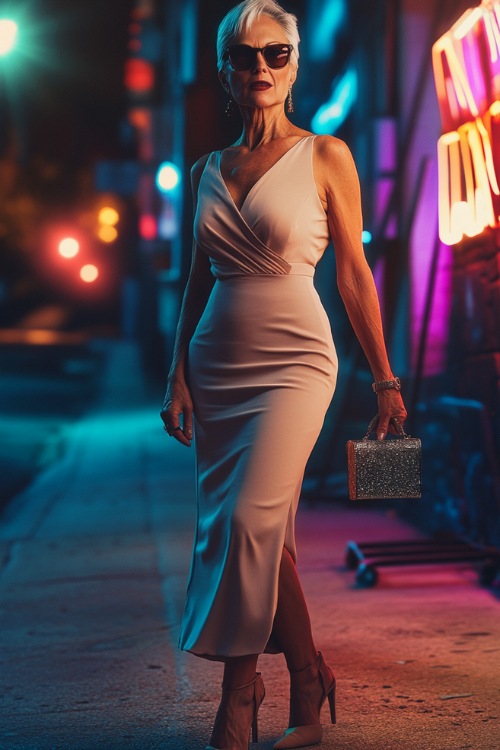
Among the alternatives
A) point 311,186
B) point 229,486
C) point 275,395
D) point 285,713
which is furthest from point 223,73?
Answer: point 285,713

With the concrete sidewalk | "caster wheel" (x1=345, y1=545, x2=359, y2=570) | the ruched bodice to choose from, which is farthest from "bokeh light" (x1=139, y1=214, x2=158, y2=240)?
the ruched bodice

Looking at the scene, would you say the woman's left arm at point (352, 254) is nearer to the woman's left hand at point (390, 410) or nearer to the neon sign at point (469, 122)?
the woman's left hand at point (390, 410)

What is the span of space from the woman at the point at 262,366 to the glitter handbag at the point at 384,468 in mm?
105

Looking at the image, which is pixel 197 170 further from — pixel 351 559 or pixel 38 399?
pixel 38 399

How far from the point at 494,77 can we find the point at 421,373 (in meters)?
2.27

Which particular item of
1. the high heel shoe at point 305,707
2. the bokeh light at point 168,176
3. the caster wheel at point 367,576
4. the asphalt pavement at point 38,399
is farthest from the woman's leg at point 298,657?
the bokeh light at point 168,176

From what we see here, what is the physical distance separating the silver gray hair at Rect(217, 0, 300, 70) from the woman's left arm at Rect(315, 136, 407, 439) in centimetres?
33

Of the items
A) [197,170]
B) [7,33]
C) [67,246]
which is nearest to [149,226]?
[67,246]

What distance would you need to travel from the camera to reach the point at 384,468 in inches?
129

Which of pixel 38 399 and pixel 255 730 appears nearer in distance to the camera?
pixel 255 730

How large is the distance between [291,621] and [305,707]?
292 mm

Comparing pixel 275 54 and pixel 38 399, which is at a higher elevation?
pixel 275 54

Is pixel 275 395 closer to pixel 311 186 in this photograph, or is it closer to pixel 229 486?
pixel 229 486

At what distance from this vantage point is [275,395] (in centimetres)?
325
